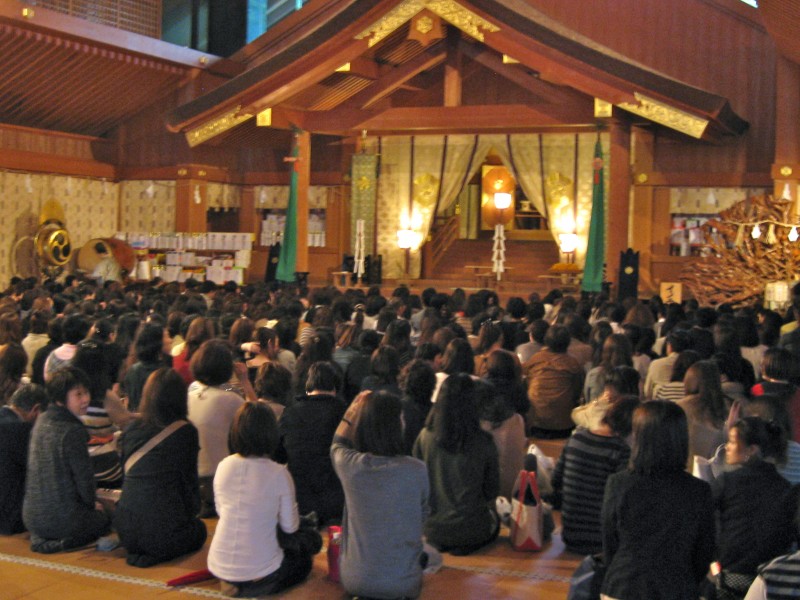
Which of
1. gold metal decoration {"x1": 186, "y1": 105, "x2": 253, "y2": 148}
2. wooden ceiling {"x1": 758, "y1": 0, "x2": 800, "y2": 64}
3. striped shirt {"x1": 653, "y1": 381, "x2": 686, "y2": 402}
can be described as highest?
wooden ceiling {"x1": 758, "y1": 0, "x2": 800, "y2": 64}

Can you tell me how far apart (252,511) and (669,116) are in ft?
36.3

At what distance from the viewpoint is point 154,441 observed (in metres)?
4.96

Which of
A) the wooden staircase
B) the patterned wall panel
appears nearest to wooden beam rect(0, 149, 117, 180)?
the patterned wall panel

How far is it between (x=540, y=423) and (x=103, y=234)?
45.6 feet

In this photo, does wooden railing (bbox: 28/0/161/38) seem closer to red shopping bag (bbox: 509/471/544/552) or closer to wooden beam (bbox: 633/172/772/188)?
wooden beam (bbox: 633/172/772/188)

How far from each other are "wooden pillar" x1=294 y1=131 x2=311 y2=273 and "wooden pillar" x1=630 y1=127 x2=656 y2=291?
561 cm

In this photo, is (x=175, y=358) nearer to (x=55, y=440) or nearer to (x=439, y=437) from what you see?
(x=55, y=440)

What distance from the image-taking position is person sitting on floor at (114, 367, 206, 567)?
4.96 m

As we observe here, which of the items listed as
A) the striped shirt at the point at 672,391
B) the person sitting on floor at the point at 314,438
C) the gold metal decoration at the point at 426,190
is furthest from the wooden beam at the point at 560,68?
the person sitting on floor at the point at 314,438

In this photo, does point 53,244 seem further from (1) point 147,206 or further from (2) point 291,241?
(2) point 291,241

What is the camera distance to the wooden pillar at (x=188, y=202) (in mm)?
19297

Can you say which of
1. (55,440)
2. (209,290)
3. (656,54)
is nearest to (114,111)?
(209,290)

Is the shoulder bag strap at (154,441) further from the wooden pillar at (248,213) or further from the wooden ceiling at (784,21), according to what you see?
the wooden pillar at (248,213)

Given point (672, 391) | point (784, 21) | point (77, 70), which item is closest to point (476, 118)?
point (784, 21)
